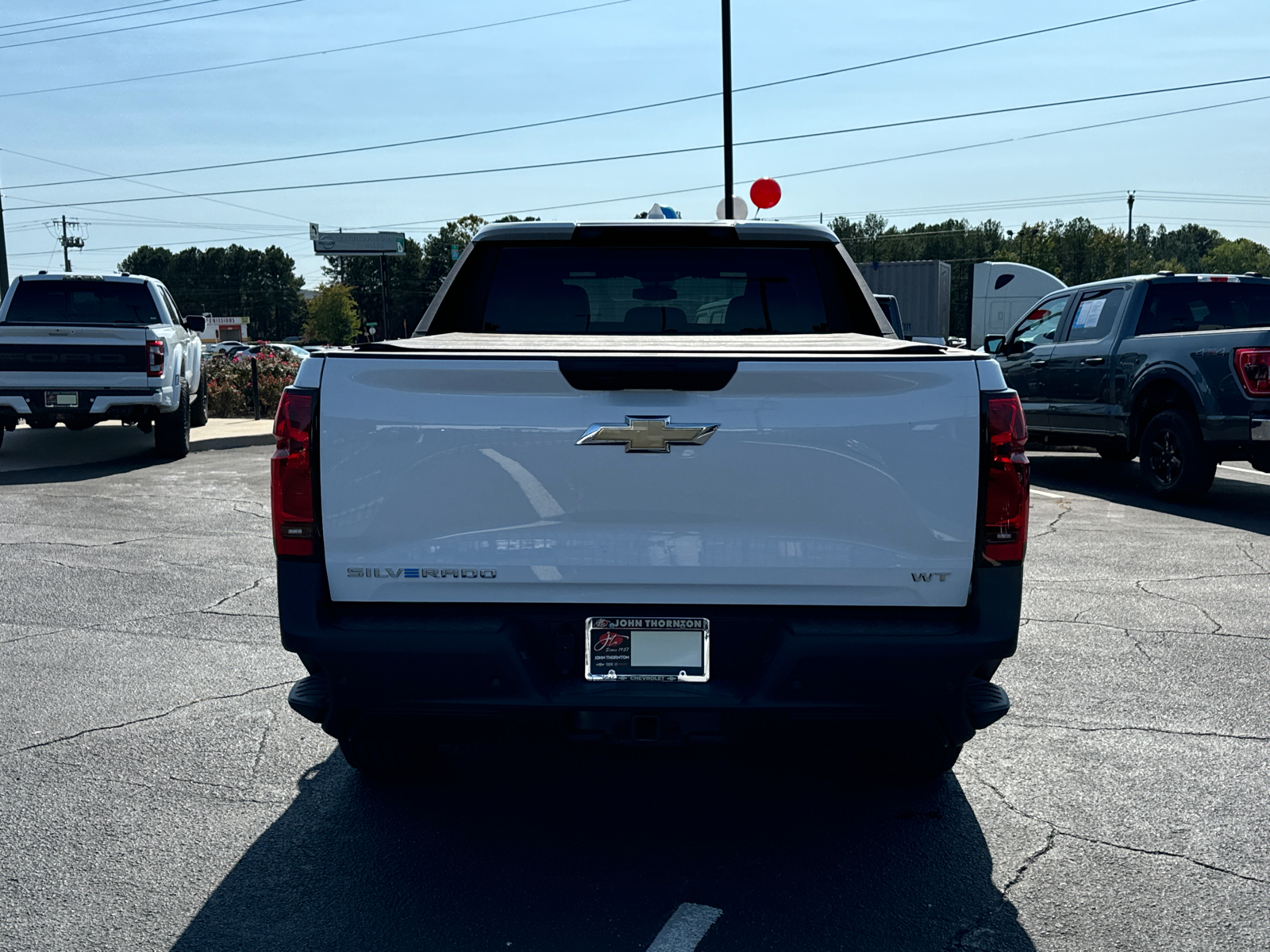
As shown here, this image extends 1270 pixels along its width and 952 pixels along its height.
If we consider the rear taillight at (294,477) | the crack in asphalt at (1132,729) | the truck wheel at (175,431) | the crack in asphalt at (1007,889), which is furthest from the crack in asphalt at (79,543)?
the crack in asphalt at (1007,889)

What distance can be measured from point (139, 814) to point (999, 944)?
9.02 feet

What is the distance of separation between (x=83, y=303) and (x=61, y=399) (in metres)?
2.21

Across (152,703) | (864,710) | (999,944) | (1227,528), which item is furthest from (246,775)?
(1227,528)

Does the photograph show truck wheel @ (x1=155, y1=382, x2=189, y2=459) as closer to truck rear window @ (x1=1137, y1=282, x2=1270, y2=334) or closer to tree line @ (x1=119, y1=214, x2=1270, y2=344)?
truck rear window @ (x1=1137, y1=282, x2=1270, y2=334)

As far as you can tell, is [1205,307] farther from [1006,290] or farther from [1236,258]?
[1236,258]

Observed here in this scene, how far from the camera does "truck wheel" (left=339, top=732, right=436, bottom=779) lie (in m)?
3.86

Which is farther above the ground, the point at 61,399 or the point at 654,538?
the point at 654,538

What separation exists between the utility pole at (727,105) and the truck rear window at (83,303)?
1087 centimetres

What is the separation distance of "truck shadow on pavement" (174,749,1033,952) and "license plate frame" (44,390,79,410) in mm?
10327

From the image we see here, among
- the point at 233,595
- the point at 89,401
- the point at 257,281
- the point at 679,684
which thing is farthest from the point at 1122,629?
the point at 257,281

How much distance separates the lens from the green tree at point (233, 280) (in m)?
148

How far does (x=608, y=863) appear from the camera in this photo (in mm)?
3436

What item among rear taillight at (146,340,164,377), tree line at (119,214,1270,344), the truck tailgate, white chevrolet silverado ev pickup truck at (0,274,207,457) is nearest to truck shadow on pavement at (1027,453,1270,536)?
the truck tailgate

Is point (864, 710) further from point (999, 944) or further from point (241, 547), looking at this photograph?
point (241, 547)
